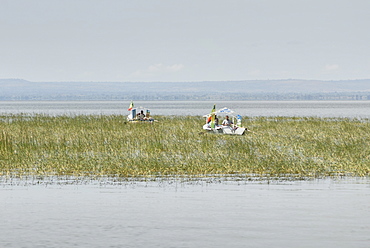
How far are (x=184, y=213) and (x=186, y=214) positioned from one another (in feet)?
0.44

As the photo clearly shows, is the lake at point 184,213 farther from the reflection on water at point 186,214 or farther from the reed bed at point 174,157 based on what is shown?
the reed bed at point 174,157

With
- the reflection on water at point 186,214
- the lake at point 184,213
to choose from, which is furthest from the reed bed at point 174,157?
the reflection on water at point 186,214

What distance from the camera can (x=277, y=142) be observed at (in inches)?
1587

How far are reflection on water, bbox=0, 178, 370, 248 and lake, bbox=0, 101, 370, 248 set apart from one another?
2 centimetres

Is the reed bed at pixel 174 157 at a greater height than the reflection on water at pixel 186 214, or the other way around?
the reflection on water at pixel 186 214

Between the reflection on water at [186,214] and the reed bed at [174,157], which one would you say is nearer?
the reflection on water at [186,214]

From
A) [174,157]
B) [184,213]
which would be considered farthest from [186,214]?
[174,157]

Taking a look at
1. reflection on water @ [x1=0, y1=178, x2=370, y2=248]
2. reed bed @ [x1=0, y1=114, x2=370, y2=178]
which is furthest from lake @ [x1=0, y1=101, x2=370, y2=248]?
reed bed @ [x1=0, y1=114, x2=370, y2=178]

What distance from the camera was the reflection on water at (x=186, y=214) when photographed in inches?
547

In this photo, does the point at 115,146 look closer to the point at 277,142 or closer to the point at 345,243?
the point at 277,142

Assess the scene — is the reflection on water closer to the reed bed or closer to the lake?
the lake

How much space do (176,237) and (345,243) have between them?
3.44 m

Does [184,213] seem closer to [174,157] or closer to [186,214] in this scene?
[186,214]

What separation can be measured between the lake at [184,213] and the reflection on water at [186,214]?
21 millimetres
